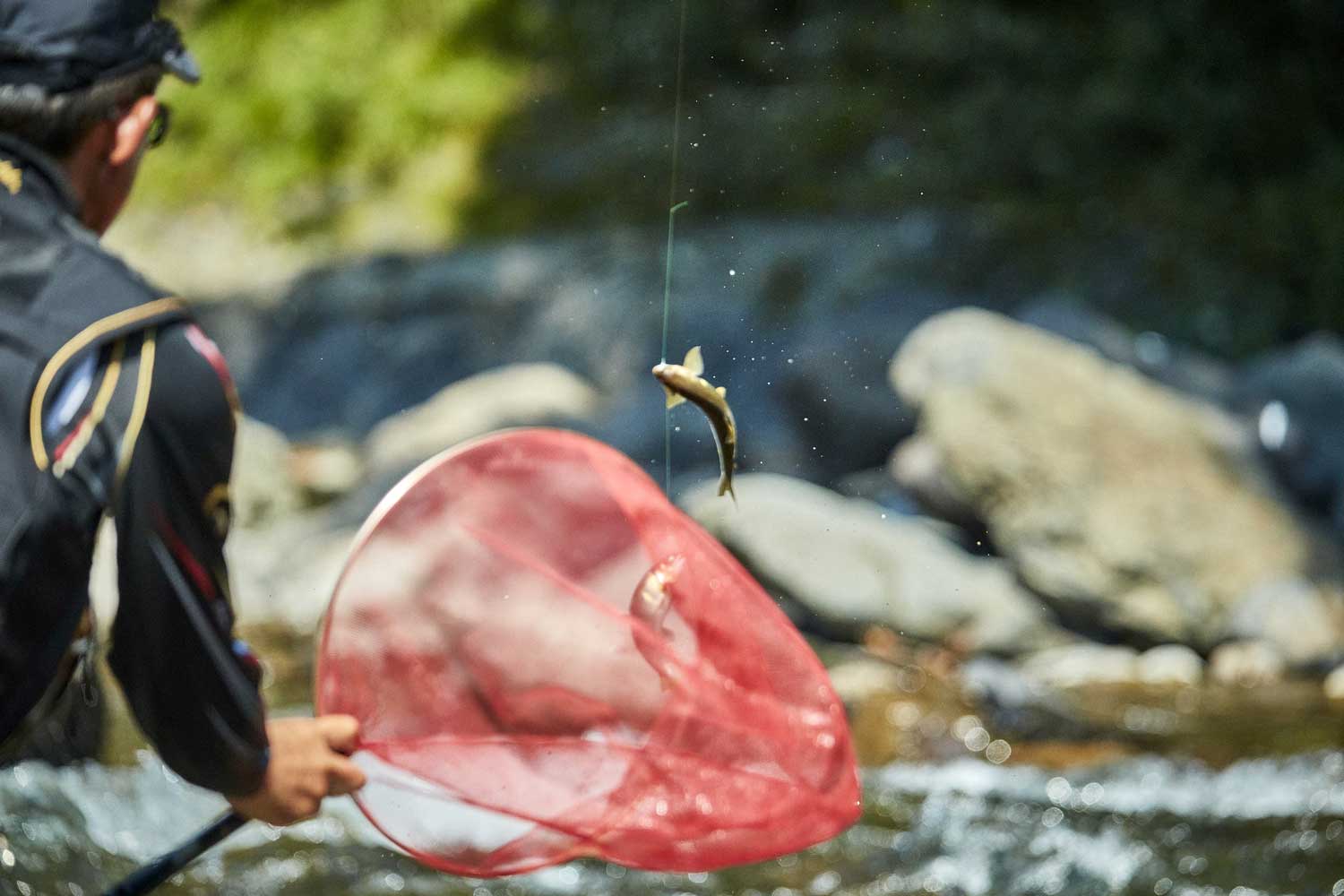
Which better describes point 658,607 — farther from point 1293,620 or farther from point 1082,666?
point 1293,620

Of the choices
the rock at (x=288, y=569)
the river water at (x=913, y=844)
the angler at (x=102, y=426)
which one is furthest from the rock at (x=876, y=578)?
the angler at (x=102, y=426)

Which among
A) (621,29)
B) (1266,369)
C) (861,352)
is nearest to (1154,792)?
(1266,369)

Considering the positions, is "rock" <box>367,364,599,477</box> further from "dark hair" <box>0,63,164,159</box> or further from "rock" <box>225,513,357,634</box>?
"dark hair" <box>0,63,164,159</box>

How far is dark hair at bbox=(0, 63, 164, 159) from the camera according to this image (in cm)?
214

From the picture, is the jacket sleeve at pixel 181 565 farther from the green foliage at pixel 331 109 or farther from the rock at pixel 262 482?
the green foliage at pixel 331 109

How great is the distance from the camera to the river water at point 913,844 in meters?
5.02

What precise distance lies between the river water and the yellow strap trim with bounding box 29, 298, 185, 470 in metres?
2.85

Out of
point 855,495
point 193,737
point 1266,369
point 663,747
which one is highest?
point 193,737

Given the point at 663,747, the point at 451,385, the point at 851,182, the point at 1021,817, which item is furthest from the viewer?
the point at 851,182

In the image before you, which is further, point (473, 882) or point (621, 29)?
point (621, 29)

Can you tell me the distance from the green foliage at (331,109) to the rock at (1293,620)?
8.95 meters

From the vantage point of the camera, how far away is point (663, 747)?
2.78 meters

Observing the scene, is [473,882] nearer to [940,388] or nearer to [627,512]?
[627,512]

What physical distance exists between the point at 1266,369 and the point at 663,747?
24.4 ft
